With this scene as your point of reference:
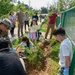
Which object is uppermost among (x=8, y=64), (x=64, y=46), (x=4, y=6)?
(x=8, y=64)

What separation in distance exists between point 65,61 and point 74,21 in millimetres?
2065

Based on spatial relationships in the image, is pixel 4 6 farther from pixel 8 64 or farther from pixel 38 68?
pixel 8 64

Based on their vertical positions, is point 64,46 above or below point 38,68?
above

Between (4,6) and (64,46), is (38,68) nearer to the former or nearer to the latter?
(64,46)

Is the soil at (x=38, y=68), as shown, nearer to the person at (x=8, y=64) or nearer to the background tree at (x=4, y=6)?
the person at (x=8, y=64)

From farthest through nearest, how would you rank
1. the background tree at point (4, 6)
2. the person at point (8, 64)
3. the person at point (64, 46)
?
the background tree at point (4, 6) < the person at point (64, 46) < the person at point (8, 64)

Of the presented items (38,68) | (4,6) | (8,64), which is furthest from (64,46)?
(4,6)

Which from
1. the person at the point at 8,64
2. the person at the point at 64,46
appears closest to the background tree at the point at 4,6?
the person at the point at 64,46

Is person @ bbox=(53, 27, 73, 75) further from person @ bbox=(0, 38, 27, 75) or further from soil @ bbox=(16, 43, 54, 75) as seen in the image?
soil @ bbox=(16, 43, 54, 75)

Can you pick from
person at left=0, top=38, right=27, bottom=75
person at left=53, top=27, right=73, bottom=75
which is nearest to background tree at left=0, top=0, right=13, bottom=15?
person at left=53, top=27, right=73, bottom=75

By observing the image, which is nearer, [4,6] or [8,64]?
[8,64]

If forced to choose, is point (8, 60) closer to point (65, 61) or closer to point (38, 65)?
→ point (65, 61)

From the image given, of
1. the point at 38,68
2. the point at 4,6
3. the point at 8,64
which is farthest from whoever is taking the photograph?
the point at 4,6

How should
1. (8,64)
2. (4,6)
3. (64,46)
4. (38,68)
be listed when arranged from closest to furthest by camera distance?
(8,64)
(64,46)
(38,68)
(4,6)
